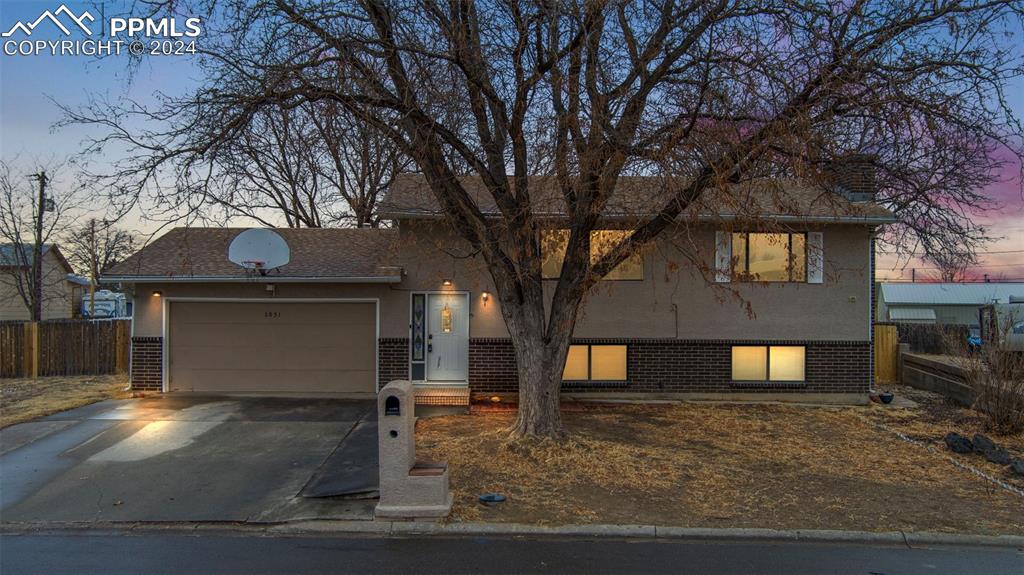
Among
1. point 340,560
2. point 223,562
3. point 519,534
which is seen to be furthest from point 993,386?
point 223,562

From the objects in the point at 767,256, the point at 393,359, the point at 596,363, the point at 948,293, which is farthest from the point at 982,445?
the point at 948,293

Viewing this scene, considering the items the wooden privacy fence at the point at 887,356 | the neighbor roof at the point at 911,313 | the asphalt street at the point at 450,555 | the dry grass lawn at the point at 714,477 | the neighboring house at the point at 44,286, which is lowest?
the asphalt street at the point at 450,555

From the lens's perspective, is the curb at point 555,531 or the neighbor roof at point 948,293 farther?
the neighbor roof at point 948,293

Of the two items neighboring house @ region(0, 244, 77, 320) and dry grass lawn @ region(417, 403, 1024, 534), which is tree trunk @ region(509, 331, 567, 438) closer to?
dry grass lawn @ region(417, 403, 1024, 534)

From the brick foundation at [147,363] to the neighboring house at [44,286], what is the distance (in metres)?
17.8

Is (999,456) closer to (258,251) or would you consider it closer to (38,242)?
(258,251)

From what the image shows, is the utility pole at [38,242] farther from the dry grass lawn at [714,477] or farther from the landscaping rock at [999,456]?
the landscaping rock at [999,456]

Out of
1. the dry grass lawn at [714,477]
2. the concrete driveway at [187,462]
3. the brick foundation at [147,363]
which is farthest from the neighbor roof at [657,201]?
the brick foundation at [147,363]

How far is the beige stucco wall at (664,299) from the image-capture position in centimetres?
1267

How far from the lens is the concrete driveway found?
6.32 metres

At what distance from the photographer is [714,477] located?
7.55m

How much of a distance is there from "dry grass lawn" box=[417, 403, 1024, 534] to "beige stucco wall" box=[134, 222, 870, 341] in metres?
2.48

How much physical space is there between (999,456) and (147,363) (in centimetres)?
1520

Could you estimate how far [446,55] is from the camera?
7.64 m
